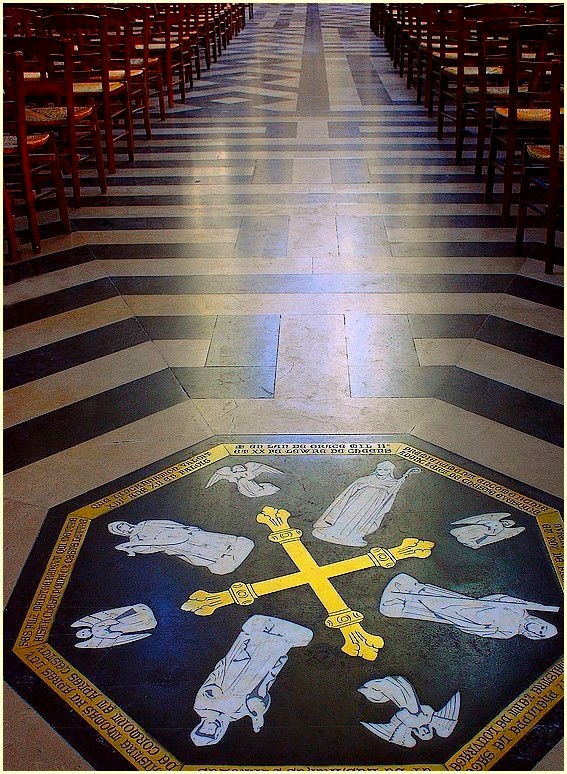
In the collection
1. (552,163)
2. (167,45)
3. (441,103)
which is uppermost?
(167,45)

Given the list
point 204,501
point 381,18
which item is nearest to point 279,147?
point 204,501

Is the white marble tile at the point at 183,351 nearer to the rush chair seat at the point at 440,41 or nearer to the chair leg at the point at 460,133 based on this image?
the chair leg at the point at 460,133

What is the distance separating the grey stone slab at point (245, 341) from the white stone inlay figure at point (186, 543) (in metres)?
1.07

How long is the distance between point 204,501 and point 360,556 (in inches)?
19.7

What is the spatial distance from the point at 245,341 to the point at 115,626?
1.67 meters

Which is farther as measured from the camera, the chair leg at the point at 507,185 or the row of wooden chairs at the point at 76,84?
the chair leg at the point at 507,185

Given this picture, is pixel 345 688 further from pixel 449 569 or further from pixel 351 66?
pixel 351 66

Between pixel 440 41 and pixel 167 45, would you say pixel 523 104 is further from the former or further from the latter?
pixel 167 45

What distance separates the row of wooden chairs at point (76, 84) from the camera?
438cm

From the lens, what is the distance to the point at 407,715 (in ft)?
5.37

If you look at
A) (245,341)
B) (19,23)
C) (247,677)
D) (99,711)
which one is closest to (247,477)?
(247,677)

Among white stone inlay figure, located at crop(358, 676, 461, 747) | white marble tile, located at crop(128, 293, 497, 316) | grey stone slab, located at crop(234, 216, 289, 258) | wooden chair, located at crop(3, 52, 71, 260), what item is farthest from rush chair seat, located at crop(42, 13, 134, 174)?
white stone inlay figure, located at crop(358, 676, 461, 747)

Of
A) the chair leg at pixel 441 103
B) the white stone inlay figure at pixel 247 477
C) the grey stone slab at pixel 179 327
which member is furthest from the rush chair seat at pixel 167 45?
the white stone inlay figure at pixel 247 477

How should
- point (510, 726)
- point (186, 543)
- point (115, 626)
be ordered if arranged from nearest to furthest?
point (510, 726) < point (115, 626) < point (186, 543)
